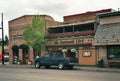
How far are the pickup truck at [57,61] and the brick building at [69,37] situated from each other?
3.79 meters

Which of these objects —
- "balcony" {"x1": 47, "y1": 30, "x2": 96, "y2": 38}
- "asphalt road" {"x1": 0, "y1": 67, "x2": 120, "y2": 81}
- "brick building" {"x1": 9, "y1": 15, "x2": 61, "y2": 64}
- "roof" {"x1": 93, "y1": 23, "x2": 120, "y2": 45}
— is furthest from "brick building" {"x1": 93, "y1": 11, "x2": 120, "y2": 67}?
"brick building" {"x1": 9, "y1": 15, "x2": 61, "y2": 64}

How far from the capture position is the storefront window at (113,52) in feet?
112

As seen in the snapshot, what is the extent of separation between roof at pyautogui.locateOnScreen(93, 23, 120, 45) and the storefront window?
3.16 ft

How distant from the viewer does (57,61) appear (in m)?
34.1

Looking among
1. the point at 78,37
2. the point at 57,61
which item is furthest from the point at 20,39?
the point at 57,61

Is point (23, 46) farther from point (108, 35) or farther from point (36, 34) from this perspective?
point (108, 35)

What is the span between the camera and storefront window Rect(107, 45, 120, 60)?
3416 centimetres

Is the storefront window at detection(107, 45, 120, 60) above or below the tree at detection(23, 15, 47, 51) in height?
below

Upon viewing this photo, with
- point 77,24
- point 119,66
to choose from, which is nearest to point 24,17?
point 77,24

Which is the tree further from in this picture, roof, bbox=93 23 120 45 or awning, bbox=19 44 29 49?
roof, bbox=93 23 120 45

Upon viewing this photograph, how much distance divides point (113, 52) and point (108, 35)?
2.04 meters

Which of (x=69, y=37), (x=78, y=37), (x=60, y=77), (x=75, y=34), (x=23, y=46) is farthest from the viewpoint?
(x=23, y=46)

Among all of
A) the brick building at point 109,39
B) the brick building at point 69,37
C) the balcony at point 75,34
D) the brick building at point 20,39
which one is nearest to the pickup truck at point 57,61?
the brick building at point 109,39

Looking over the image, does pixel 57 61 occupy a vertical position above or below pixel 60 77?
above
